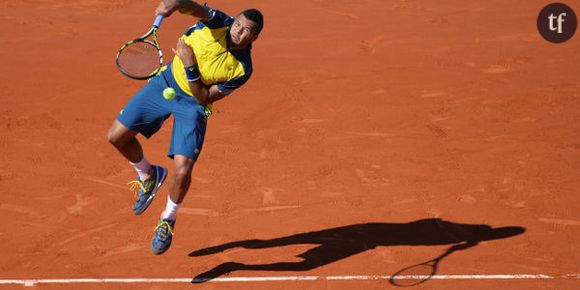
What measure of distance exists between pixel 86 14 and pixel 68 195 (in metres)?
7.53

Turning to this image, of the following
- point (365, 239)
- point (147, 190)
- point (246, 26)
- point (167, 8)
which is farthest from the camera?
point (365, 239)

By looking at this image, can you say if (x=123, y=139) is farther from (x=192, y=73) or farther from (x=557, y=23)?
(x=557, y=23)

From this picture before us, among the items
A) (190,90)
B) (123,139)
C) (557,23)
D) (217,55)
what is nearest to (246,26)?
(217,55)

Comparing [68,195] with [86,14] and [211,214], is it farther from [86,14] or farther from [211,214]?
[86,14]

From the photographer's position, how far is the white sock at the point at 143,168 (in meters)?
9.29

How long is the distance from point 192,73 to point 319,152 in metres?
3.91

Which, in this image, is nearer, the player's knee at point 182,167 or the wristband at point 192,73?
the wristband at point 192,73

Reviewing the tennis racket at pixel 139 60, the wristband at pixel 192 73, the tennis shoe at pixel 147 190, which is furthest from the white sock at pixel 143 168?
the wristband at pixel 192 73

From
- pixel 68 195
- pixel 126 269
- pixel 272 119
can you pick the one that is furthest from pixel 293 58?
pixel 126 269

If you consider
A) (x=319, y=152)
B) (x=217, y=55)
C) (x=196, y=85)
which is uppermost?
(x=217, y=55)

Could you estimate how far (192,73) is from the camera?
8.50 meters

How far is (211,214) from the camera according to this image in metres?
10.5

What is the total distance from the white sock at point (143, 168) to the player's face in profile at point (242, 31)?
172 centimetres

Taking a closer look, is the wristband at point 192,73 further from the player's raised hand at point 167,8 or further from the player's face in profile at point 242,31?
the player's raised hand at point 167,8
